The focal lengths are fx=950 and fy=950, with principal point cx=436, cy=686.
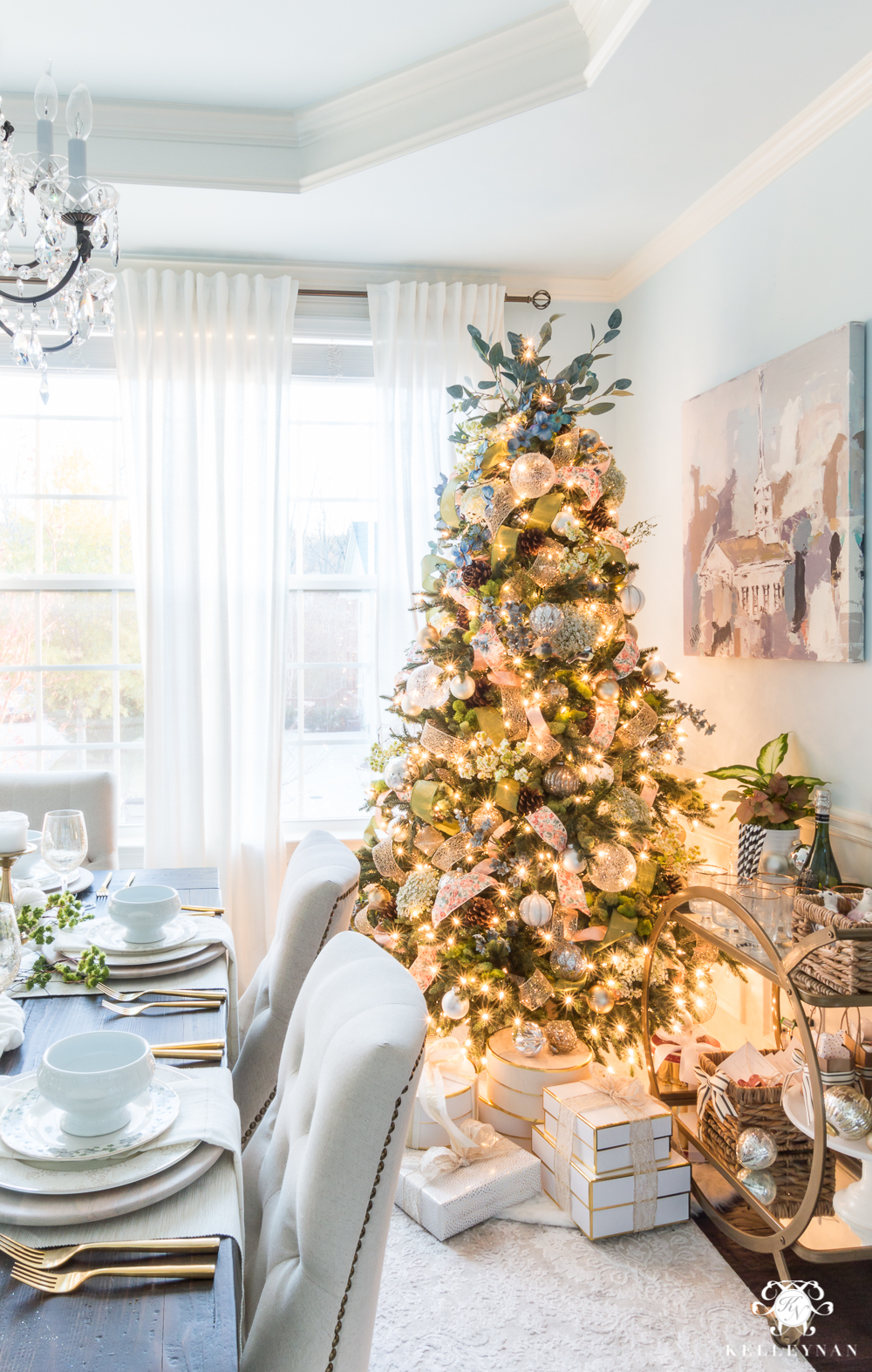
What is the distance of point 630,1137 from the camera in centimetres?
208

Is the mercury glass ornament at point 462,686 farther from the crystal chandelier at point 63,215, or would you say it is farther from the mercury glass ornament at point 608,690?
the crystal chandelier at point 63,215

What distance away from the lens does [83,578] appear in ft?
11.8

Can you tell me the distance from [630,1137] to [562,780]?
85 cm

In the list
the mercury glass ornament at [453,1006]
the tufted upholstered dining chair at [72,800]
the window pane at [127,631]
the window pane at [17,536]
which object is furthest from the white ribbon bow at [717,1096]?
the window pane at [17,536]

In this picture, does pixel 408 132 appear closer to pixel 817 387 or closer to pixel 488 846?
pixel 817 387

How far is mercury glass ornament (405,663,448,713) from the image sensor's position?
105 inches

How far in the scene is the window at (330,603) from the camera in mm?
3672

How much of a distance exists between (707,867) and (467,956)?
0.68 m

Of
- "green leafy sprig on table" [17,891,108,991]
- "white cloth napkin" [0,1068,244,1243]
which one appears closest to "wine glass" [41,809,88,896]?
"green leafy sprig on table" [17,891,108,991]

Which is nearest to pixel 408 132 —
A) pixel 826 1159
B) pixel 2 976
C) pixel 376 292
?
pixel 376 292

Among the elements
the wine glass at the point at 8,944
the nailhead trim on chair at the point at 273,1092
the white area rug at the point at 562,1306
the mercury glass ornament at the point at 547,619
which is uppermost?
the mercury glass ornament at the point at 547,619

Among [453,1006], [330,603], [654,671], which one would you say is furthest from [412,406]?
[453,1006]

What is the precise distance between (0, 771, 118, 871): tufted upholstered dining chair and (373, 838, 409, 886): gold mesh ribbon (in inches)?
29.6

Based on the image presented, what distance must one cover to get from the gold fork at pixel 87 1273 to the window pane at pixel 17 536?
10.1 feet
